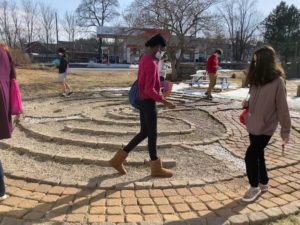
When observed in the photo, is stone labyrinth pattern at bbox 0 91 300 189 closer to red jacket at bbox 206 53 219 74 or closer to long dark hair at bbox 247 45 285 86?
long dark hair at bbox 247 45 285 86

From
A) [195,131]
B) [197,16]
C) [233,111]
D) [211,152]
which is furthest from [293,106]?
[197,16]

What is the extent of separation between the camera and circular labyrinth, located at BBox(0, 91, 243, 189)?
14.8 feet

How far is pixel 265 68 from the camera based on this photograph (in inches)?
142

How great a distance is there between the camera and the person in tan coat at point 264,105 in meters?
3.59

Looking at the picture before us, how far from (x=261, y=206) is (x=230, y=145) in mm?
2318

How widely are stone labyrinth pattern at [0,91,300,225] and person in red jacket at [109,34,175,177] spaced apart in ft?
0.62

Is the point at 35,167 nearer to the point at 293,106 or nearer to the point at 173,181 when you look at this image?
the point at 173,181

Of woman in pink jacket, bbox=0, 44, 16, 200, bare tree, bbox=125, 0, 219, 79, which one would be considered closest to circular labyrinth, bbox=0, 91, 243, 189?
woman in pink jacket, bbox=0, 44, 16, 200

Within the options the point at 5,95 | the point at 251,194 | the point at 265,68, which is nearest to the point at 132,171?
the point at 251,194

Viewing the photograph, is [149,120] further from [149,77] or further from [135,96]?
[149,77]

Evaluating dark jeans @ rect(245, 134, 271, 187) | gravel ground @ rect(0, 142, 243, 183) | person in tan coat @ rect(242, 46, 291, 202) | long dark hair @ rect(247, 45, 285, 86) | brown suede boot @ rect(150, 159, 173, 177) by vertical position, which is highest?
long dark hair @ rect(247, 45, 285, 86)

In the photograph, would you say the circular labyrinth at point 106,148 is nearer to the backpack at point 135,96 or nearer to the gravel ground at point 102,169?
the gravel ground at point 102,169

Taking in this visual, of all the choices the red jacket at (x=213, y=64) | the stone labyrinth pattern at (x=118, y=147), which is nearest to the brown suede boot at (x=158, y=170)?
the stone labyrinth pattern at (x=118, y=147)

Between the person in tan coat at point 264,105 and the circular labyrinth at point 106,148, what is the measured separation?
0.78 meters
